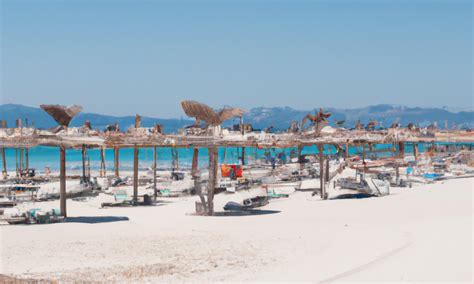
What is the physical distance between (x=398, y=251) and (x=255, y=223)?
5601 mm

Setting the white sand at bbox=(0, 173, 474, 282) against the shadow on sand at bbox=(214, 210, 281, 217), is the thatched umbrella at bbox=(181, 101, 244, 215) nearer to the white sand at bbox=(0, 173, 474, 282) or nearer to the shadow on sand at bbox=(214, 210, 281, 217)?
the shadow on sand at bbox=(214, 210, 281, 217)

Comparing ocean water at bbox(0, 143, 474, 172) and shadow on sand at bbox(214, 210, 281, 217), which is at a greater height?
shadow on sand at bbox(214, 210, 281, 217)

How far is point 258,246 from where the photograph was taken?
14000 millimetres

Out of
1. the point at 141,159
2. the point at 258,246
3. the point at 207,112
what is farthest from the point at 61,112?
the point at 141,159

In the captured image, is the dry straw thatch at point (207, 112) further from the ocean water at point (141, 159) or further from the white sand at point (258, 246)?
Answer: the ocean water at point (141, 159)

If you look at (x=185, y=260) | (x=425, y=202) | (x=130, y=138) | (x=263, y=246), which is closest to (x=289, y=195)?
(x=425, y=202)

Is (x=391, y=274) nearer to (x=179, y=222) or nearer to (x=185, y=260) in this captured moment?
(x=185, y=260)

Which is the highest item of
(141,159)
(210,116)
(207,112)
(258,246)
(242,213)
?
(207,112)

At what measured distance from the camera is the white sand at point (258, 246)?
37.4 feet

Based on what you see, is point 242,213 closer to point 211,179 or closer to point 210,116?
point 211,179

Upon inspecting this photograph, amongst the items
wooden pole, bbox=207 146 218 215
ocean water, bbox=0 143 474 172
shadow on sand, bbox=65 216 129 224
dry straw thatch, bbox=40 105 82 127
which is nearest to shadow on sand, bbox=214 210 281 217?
wooden pole, bbox=207 146 218 215

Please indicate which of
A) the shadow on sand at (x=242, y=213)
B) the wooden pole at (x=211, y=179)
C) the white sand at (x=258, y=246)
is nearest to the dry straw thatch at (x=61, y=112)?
the white sand at (x=258, y=246)

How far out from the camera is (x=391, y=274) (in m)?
11.0

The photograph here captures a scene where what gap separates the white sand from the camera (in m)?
11.4
